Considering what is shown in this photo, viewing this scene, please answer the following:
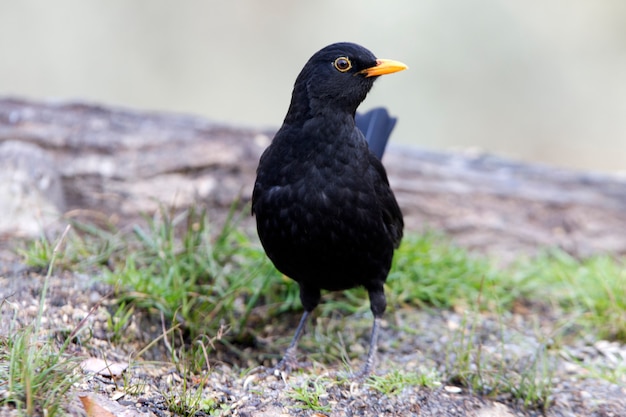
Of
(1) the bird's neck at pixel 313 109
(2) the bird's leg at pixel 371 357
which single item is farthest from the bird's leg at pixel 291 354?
(1) the bird's neck at pixel 313 109

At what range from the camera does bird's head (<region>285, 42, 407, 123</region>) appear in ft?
10.7

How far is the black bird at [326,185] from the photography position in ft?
10.4

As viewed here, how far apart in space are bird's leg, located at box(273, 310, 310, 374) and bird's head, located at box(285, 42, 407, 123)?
1181 millimetres

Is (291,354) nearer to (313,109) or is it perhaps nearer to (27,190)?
(313,109)

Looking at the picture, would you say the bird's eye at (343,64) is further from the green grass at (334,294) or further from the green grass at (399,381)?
the green grass at (399,381)

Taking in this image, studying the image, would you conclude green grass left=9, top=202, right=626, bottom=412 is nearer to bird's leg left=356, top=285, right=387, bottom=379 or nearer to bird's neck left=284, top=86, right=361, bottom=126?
bird's leg left=356, top=285, right=387, bottom=379

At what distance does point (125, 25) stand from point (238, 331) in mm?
6768

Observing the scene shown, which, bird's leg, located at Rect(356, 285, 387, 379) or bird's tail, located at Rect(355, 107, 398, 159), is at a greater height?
bird's tail, located at Rect(355, 107, 398, 159)

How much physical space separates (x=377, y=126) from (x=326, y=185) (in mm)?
1326

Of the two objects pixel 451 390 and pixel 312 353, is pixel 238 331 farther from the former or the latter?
pixel 451 390

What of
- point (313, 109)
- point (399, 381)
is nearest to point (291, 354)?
point (399, 381)

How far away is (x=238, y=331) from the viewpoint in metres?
3.82

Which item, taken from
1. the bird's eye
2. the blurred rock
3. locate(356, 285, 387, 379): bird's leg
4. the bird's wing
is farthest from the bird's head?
the blurred rock

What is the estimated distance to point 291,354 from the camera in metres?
3.55
